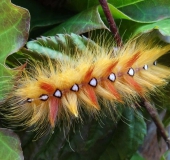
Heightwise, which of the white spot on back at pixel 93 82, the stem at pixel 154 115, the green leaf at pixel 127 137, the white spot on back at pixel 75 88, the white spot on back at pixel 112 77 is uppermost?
the white spot on back at pixel 112 77

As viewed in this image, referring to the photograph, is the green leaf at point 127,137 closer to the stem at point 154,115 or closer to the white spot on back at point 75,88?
the stem at point 154,115

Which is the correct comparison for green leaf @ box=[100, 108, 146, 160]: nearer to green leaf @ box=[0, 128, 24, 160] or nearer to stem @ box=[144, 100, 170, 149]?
stem @ box=[144, 100, 170, 149]

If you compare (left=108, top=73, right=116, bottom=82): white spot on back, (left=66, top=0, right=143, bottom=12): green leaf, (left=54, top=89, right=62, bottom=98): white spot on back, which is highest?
(left=66, top=0, right=143, bottom=12): green leaf

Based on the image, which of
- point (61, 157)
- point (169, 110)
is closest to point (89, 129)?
point (61, 157)

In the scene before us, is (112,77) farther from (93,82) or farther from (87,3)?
(87,3)

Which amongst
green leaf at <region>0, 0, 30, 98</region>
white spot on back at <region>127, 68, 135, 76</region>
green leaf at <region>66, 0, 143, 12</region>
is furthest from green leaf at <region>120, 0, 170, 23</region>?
green leaf at <region>0, 0, 30, 98</region>

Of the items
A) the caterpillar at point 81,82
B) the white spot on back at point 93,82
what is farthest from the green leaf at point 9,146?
the white spot on back at point 93,82

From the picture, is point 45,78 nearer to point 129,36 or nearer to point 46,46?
point 46,46
